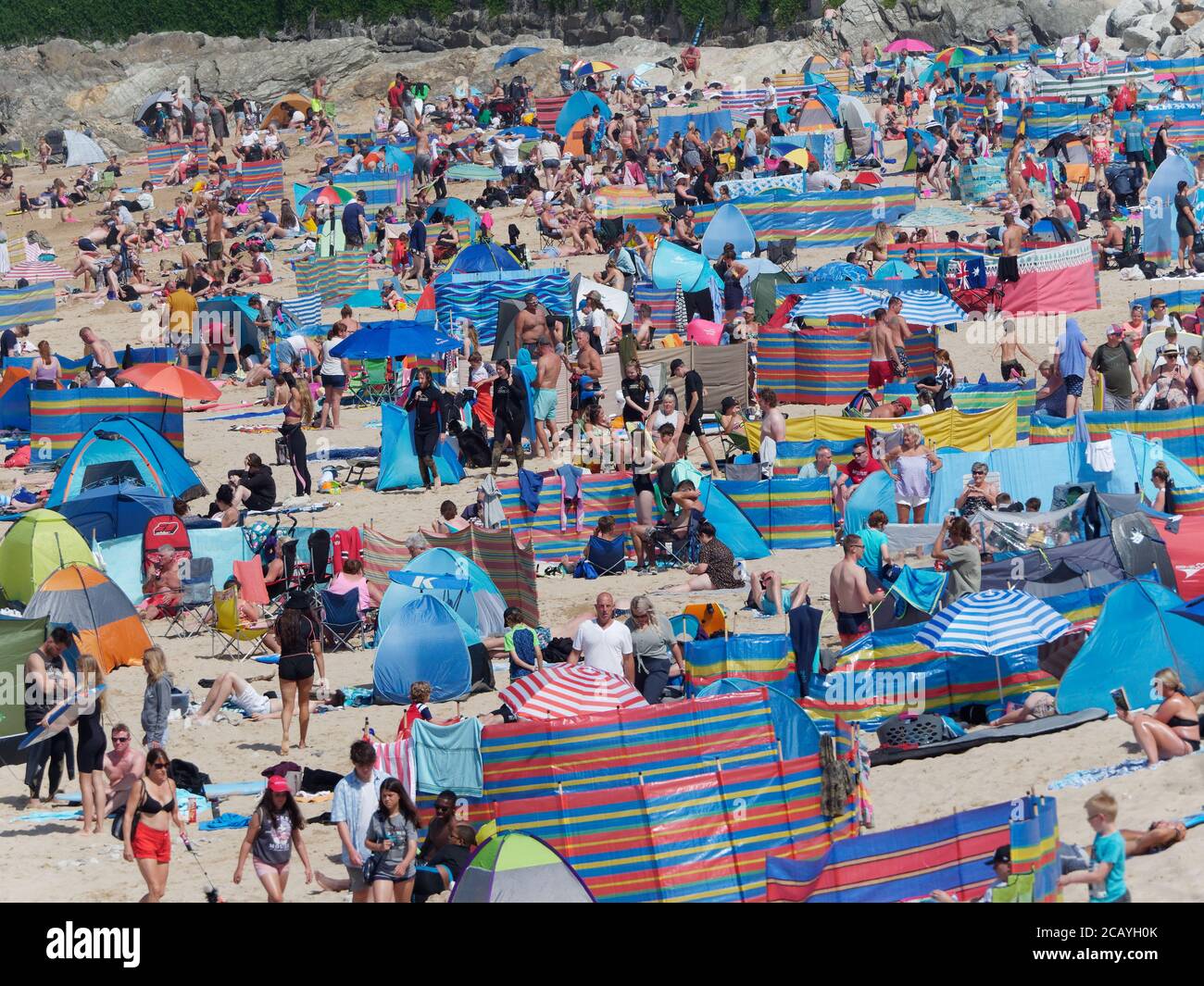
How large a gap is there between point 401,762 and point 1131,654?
4542mm

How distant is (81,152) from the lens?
42594mm

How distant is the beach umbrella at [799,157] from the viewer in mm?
30703

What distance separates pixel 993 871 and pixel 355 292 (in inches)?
714

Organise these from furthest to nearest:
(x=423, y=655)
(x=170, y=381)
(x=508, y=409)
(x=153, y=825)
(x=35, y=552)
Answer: (x=170, y=381) → (x=508, y=409) → (x=35, y=552) → (x=423, y=655) → (x=153, y=825)

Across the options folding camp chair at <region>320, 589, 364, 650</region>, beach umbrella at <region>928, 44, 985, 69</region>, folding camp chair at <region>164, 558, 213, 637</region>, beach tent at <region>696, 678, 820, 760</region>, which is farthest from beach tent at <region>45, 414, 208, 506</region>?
beach umbrella at <region>928, 44, 985, 69</region>

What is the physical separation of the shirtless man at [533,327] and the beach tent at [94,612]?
7.11 meters

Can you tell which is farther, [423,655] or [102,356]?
[102,356]

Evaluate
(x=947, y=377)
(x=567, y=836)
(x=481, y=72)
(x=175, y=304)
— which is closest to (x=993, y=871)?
(x=567, y=836)

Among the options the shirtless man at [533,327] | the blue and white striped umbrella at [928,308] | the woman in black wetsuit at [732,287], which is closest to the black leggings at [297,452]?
the shirtless man at [533,327]

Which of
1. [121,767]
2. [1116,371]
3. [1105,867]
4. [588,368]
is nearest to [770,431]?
[588,368]

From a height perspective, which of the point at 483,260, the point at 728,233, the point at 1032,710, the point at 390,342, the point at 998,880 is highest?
the point at 728,233

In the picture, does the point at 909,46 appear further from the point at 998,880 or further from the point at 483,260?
the point at 998,880

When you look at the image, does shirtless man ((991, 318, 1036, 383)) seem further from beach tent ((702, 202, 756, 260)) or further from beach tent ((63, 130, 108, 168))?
beach tent ((63, 130, 108, 168))

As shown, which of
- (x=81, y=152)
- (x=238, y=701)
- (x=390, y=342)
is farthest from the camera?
(x=81, y=152)
